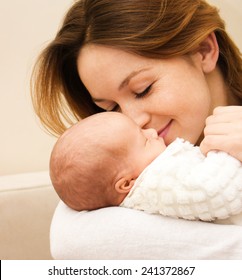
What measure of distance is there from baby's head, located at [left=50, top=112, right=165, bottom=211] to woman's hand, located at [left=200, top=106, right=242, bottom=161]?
0.13 metres

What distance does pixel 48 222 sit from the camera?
66.8 inches

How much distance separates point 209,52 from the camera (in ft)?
3.71

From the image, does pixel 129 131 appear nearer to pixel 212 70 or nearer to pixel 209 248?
pixel 209 248

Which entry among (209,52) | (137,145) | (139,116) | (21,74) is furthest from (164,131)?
(21,74)

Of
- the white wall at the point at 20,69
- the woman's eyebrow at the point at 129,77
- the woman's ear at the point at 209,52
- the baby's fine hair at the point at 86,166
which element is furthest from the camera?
the white wall at the point at 20,69

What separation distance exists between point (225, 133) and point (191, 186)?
16 centimetres

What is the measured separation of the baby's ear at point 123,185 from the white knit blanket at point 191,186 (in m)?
0.02

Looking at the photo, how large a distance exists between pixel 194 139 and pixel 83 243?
18.6 inches

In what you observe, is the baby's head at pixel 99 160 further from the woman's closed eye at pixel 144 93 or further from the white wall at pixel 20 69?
the white wall at pixel 20 69

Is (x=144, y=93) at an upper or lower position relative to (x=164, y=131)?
upper

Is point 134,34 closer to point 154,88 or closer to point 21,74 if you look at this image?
point 154,88

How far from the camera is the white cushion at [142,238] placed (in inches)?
29.5

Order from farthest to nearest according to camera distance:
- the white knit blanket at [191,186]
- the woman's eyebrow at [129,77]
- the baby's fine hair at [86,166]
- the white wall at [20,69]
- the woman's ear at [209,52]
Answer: the white wall at [20,69] < the woman's ear at [209,52] < the woman's eyebrow at [129,77] < the baby's fine hair at [86,166] < the white knit blanket at [191,186]

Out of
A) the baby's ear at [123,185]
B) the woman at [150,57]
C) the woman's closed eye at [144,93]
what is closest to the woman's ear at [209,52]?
the woman at [150,57]
